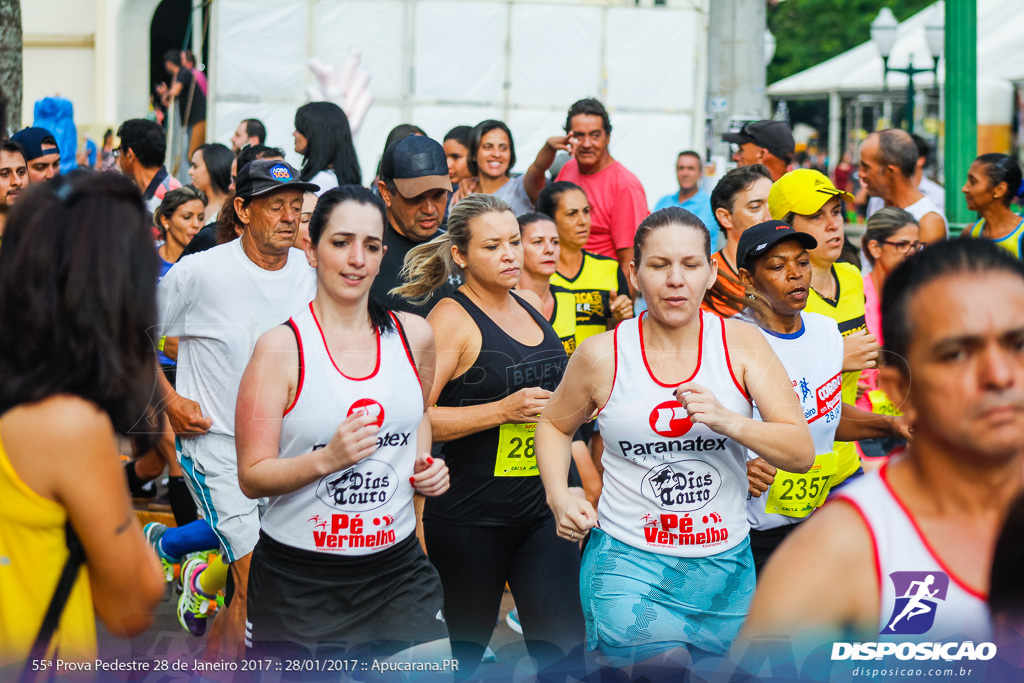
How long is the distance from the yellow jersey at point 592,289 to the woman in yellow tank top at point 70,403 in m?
3.59

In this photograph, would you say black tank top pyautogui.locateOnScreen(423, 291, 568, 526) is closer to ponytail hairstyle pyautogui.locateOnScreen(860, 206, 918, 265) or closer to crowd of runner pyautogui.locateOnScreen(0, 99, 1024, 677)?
crowd of runner pyautogui.locateOnScreen(0, 99, 1024, 677)

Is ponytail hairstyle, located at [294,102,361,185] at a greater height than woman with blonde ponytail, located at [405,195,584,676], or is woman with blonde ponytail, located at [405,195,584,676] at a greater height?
ponytail hairstyle, located at [294,102,361,185]

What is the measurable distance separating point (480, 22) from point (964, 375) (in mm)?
15886

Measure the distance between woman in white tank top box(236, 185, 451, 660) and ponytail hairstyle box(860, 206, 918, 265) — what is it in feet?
9.39

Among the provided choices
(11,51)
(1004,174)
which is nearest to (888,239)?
(1004,174)

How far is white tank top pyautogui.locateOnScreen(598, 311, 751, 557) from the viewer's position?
3152 millimetres

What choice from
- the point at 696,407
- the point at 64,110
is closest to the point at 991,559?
the point at 696,407

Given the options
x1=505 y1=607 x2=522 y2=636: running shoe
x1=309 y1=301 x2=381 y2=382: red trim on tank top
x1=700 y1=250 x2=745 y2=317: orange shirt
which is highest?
x1=700 y1=250 x2=745 y2=317: orange shirt

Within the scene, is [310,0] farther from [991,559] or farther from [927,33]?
[991,559]

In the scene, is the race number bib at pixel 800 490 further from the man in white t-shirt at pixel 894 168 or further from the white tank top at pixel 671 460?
the man in white t-shirt at pixel 894 168

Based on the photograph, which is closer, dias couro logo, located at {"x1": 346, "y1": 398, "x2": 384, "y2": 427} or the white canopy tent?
dias couro logo, located at {"x1": 346, "y1": 398, "x2": 384, "y2": 427}

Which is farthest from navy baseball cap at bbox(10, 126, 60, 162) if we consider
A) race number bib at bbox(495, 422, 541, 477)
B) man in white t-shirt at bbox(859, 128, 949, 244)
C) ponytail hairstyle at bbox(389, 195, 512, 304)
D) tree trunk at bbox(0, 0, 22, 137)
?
man in white t-shirt at bbox(859, 128, 949, 244)

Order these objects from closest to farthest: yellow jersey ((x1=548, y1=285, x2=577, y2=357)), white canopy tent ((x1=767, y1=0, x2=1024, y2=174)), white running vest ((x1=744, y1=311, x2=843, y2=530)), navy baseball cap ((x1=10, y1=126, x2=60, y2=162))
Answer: white running vest ((x1=744, y1=311, x2=843, y2=530)), yellow jersey ((x1=548, y1=285, x2=577, y2=357)), navy baseball cap ((x1=10, y1=126, x2=60, y2=162)), white canopy tent ((x1=767, y1=0, x2=1024, y2=174))

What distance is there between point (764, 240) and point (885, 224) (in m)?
1.61
